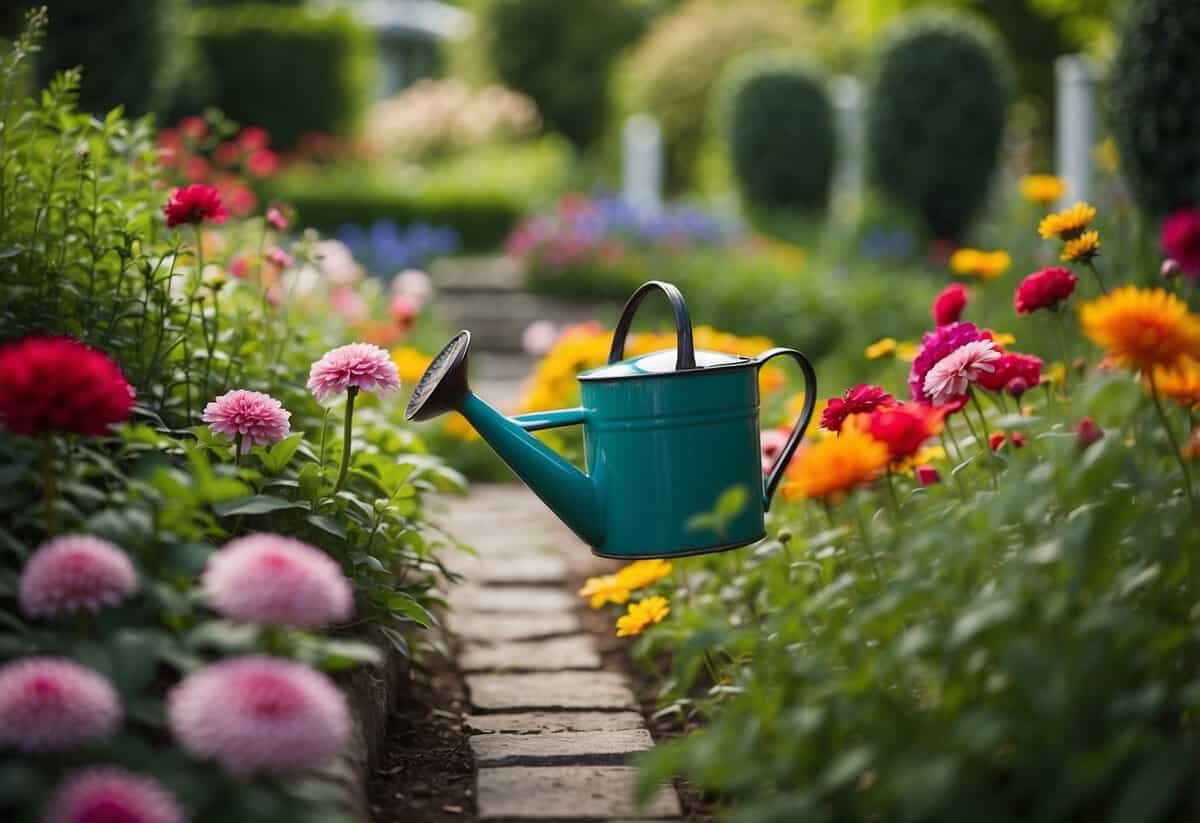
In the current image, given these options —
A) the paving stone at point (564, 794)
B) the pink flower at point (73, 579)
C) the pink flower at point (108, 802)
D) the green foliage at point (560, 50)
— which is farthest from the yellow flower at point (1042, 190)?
the green foliage at point (560, 50)

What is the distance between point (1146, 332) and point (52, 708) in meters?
1.19

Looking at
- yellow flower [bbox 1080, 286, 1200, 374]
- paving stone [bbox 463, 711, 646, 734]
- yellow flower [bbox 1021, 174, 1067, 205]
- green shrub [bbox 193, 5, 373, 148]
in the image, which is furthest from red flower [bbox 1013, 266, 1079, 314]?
green shrub [bbox 193, 5, 373, 148]

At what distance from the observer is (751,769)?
1.34 meters

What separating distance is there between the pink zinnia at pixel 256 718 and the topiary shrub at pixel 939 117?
23.1ft

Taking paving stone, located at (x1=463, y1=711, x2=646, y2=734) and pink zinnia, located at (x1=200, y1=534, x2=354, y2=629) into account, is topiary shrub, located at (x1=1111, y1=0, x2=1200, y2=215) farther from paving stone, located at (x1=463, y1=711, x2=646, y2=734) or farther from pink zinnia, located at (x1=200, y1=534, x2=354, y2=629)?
pink zinnia, located at (x1=200, y1=534, x2=354, y2=629)

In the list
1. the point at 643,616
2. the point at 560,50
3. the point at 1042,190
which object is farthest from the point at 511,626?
the point at 560,50

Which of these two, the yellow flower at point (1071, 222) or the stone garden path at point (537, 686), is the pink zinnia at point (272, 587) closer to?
the stone garden path at point (537, 686)

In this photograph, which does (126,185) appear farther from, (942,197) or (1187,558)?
(942,197)

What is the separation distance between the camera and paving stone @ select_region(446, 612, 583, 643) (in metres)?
2.77

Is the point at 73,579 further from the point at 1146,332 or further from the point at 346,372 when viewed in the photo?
the point at 1146,332

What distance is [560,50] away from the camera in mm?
17219

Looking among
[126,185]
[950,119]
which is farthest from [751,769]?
[950,119]

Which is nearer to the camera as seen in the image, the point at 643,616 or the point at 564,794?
the point at 564,794

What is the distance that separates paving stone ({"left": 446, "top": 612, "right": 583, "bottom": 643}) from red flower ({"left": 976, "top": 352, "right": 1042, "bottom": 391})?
122 centimetres
